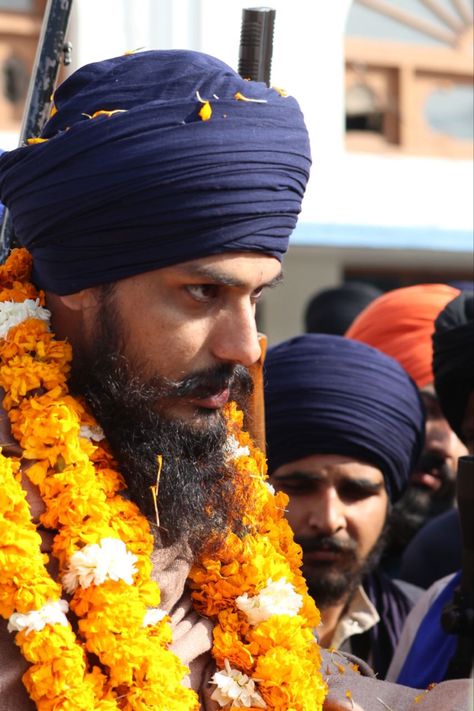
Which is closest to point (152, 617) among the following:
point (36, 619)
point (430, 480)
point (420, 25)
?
point (36, 619)

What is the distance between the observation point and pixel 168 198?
8.72 ft

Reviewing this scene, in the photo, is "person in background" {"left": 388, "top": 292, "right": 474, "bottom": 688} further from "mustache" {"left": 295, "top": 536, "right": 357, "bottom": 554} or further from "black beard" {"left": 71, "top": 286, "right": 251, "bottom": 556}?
"black beard" {"left": 71, "top": 286, "right": 251, "bottom": 556}

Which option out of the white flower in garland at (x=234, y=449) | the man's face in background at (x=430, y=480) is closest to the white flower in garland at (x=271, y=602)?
the white flower in garland at (x=234, y=449)

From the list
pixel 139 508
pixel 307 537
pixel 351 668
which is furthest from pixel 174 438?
pixel 307 537

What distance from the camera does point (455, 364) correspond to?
442cm

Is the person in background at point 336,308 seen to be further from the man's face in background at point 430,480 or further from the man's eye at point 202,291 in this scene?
the man's eye at point 202,291

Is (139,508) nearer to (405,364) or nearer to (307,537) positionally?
(307,537)

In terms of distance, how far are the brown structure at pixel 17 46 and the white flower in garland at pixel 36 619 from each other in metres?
6.89

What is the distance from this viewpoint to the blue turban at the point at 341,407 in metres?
4.46

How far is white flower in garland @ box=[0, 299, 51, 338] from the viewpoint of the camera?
280 cm

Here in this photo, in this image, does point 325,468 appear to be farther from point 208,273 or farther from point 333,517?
point 208,273

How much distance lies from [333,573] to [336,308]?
354 cm

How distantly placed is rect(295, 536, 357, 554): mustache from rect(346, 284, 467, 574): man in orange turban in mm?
978

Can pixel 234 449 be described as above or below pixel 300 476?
above
